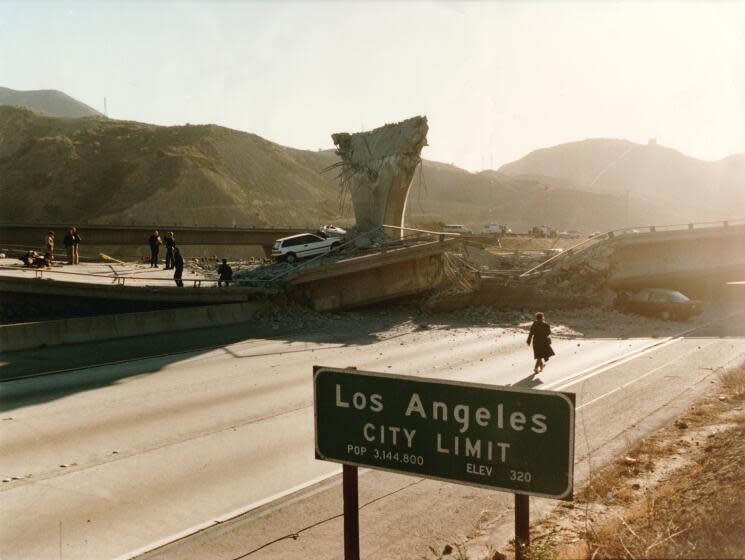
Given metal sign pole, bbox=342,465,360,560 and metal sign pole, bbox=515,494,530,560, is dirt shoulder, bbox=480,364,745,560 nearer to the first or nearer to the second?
metal sign pole, bbox=515,494,530,560

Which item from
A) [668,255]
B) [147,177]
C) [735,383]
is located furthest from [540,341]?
[147,177]

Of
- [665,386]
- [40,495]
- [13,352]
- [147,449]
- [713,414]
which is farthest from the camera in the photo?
[13,352]

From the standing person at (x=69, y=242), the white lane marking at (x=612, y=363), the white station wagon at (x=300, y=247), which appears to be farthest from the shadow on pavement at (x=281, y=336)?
the standing person at (x=69, y=242)

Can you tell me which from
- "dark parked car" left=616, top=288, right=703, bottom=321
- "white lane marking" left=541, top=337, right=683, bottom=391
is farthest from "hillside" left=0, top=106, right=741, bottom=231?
"white lane marking" left=541, top=337, right=683, bottom=391

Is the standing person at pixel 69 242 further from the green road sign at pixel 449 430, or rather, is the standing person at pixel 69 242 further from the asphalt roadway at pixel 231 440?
the green road sign at pixel 449 430

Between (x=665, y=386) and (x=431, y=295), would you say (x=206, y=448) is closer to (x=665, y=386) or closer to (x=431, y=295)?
(x=665, y=386)

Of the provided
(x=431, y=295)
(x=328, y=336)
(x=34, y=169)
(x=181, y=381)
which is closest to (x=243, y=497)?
(x=181, y=381)

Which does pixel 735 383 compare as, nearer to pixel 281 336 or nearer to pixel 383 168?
pixel 281 336
